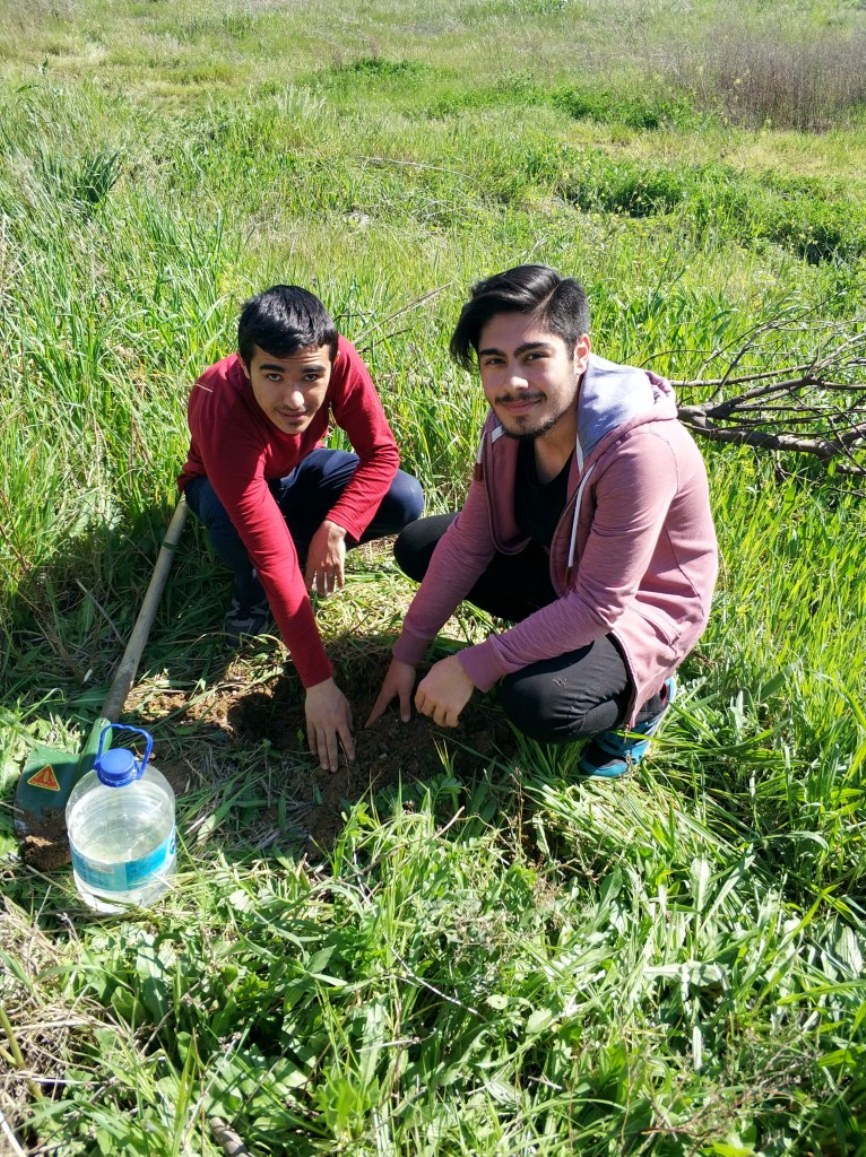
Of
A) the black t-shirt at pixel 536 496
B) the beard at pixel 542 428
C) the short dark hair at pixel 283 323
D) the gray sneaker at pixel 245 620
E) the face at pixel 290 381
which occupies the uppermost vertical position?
the short dark hair at pixel 283 323

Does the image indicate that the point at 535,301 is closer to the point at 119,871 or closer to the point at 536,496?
the point at 536,496

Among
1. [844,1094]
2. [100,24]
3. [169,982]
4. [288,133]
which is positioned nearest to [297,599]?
[169,982]

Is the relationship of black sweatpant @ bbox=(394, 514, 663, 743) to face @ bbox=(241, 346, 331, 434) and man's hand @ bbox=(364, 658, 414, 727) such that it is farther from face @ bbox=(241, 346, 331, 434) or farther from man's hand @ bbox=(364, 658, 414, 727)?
face @ bbox=(241, 346, 331, 434)

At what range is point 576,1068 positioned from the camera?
1.58m

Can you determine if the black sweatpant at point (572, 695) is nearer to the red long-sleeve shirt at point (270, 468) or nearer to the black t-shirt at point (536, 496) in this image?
the black t-shirt at point (536, 496)

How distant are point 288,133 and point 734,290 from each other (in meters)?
4.59

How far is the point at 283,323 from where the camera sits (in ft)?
6.88

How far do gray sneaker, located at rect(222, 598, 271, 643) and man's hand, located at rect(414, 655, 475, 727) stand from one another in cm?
73

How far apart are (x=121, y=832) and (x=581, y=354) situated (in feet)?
4.94

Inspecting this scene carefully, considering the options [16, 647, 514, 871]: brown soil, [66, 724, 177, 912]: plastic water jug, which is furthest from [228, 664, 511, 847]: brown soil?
[66, 724, 177, 912]: plastic water jug

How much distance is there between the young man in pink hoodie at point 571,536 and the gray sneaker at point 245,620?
510 mm

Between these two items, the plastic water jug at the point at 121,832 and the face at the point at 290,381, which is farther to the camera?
the face at the point at 290,381

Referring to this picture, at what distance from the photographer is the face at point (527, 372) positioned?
1896 mm

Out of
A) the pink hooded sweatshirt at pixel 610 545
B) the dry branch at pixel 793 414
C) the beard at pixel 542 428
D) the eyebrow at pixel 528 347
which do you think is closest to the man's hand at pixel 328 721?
the pink hooded sweatshirt at pixel 610 545
